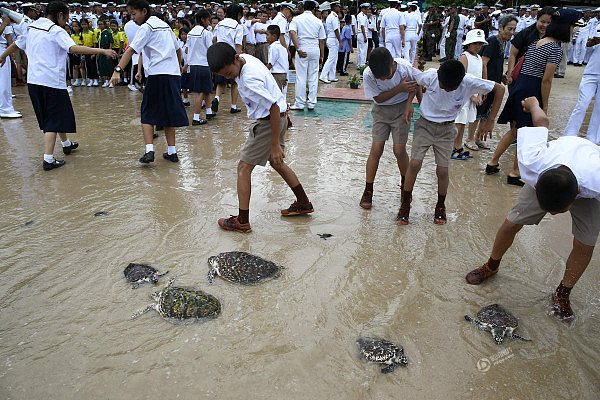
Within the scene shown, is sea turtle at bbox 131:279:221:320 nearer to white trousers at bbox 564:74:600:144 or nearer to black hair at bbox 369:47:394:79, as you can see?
black hair at bbox 369:47:394:79

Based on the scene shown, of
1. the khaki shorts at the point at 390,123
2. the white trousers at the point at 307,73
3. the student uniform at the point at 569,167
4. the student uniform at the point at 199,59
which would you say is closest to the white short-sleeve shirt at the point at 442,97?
the khaki shorts at the point at 390,123

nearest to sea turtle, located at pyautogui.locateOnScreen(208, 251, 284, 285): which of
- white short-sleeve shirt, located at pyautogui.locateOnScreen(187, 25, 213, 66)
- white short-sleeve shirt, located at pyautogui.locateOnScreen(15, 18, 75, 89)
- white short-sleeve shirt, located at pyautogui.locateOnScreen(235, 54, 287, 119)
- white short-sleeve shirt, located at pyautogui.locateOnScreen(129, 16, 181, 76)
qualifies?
white short-sleeve shirt, located at pyautogui.locateOnScreen(235, 54, 287, 119)

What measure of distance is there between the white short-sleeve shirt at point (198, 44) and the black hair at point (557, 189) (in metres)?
6.44

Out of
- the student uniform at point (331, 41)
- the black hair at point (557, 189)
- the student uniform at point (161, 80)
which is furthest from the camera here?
the student uniform at point (331, 41)

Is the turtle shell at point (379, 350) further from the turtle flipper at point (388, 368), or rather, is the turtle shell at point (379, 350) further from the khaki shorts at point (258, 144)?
the khaki shorts at point (258, 144)

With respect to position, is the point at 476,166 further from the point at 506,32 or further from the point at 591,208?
the point at 591,208

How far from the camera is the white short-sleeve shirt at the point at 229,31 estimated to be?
7.49 meters

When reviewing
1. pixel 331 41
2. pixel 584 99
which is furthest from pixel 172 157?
pixel 331 41

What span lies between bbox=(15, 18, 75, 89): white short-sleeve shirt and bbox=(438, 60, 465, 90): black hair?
14.2ft

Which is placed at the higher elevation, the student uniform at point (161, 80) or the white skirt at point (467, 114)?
the student uniform at point (161, 80)

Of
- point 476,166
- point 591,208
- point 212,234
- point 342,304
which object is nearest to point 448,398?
point 342,304

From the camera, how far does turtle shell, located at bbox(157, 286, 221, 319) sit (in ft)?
8.45

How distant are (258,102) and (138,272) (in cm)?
165

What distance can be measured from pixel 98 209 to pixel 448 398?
3.52 metres
